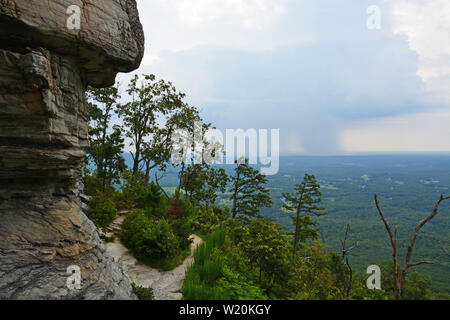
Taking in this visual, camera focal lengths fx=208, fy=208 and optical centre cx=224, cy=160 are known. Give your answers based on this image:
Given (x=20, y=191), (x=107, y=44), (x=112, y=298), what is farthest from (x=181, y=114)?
(x=112, y=298)

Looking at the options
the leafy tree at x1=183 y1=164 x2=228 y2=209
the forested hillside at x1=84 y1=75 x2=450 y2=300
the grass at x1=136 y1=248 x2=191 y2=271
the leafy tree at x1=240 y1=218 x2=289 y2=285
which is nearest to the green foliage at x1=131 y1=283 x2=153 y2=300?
the forested hillside at x1=84 y1=75 x2=450 y2=300

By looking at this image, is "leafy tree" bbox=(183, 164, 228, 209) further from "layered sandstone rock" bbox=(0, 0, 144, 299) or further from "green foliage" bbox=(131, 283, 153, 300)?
"layered sandstone rock" bbox=(0, 0, 144, 299)

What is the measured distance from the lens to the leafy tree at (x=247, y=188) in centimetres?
2236

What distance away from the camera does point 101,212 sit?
857cm

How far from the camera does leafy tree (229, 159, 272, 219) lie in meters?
22.4

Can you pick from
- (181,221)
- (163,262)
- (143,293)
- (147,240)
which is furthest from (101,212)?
(143,293)

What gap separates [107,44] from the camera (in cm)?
483

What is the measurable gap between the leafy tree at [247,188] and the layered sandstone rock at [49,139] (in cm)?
1759

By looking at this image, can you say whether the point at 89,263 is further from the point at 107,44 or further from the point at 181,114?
the point at 181,114

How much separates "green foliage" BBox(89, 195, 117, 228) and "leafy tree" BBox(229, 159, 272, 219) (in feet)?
47.0

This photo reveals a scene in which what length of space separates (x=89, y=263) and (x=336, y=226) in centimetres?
9177

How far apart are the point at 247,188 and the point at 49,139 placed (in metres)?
20.0

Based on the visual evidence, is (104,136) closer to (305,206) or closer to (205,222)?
(205,222)
